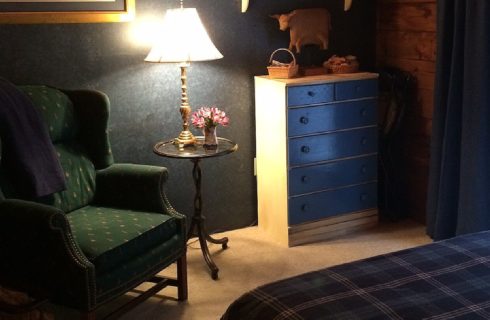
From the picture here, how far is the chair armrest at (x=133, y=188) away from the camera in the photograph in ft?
10.7

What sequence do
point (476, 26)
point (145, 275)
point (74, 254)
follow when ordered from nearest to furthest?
point (74, 254) < point (145, 275) < point (476, 26)

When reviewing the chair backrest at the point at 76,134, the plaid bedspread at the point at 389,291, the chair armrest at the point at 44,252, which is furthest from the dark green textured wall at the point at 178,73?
the plaid bedspread at the point at 389,291

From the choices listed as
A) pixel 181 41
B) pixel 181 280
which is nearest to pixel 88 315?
pixel 181 280

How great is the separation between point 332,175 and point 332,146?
18 cm

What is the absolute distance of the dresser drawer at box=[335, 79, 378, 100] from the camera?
402 cm

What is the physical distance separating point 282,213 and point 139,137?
0.98 metres

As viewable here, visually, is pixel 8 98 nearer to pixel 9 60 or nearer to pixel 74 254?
pixel 9 60

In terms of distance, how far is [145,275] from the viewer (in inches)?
118

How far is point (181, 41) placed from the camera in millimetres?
3480

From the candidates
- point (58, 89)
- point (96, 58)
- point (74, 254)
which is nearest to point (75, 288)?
point (74, 254)

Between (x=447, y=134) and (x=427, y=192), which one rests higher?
(x=447, y=134)

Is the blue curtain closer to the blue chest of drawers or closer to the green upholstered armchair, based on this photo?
the blue chest of drawers

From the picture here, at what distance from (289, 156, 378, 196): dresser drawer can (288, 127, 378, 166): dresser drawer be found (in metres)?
0.05

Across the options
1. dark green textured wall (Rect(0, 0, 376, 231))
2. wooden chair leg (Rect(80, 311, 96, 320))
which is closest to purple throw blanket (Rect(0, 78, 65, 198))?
dark green textured wall (Rect(0, 0, 376, 231))
